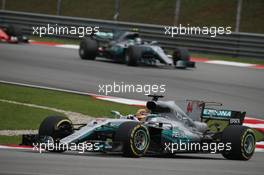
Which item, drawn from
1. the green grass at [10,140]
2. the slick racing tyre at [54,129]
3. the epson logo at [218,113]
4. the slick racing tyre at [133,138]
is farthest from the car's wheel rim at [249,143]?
the green grass at [10,140]

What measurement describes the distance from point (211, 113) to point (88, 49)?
1436 cm

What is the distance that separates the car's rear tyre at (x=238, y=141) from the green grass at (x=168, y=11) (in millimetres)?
20712

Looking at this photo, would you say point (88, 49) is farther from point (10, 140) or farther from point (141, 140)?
point (141, 140)

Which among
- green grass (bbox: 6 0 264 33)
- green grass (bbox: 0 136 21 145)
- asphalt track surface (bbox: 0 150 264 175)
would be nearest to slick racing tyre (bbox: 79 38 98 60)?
green grass (bbox: 6 0 264 33)

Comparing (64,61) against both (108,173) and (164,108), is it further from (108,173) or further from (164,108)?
(108,173)

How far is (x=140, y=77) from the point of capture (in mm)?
24906

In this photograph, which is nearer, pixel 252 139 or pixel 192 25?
pixel 252 139

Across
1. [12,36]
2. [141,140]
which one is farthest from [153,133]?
[12,36]

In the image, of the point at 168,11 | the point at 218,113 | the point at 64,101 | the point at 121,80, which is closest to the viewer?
the point at 218,113

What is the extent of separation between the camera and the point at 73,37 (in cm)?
3506

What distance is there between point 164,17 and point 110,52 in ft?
29.8

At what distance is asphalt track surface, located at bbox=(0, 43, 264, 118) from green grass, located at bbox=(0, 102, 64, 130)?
13.4ft

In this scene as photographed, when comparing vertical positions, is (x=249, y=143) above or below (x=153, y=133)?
below

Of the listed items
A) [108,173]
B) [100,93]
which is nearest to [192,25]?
[100,93]
